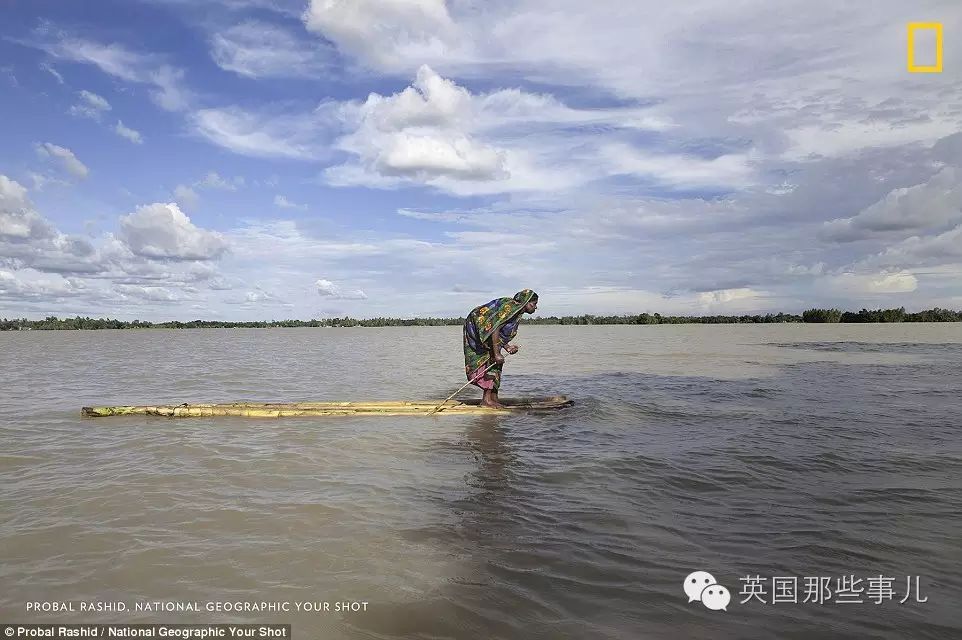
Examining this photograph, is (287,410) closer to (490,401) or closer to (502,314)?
(490,401)

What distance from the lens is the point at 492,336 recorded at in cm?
1263

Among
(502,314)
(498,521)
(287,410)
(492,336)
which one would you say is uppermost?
(502,314)

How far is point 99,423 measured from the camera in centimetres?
1164

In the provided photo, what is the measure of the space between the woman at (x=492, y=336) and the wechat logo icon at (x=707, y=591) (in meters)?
8.30

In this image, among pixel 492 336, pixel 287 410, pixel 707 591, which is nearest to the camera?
pixel 707 591

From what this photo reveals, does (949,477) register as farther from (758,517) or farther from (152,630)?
(152,630)

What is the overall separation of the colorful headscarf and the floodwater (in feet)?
6.69

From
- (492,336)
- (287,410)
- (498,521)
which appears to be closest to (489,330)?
(492,336)

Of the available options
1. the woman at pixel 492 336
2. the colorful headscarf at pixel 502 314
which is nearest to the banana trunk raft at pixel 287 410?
the woman at pixel 492 336

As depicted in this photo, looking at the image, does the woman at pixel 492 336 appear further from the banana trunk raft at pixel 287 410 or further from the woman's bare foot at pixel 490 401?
the banana trunk raft at pixel 287 410

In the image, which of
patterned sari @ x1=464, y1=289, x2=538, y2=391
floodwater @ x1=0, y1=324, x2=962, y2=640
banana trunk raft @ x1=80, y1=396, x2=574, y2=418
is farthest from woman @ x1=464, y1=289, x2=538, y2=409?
floodwater @ x1=0, y1=324, x2=962, y2=640

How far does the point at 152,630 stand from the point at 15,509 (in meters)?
3.95

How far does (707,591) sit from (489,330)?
878 centimetres

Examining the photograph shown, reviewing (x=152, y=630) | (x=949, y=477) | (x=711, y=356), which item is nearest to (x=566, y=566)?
(x=152, y=630)
